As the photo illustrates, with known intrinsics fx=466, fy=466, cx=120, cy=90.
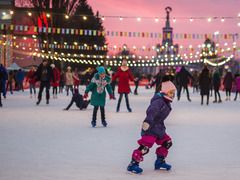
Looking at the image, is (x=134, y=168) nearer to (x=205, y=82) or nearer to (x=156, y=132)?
(x=156, y=132)

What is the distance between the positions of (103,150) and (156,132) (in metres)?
1.90

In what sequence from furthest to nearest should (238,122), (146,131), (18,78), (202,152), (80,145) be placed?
(18,78), (238,122), (80,145), (202,152), (146,131)

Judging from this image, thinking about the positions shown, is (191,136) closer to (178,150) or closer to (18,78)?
(178,150)

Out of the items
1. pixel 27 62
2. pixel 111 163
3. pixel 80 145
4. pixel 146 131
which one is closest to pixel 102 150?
pixel 80 145

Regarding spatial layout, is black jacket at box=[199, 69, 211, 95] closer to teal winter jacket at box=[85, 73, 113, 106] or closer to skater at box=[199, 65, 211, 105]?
skater at box=[199, 65, 211, 105]

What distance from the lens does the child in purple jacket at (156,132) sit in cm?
548

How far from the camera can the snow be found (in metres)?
5.46

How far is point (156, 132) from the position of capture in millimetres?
5566

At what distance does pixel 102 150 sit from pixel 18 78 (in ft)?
88.0

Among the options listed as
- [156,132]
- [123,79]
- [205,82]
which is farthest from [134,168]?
[205,82]

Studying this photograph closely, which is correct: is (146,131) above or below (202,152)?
above

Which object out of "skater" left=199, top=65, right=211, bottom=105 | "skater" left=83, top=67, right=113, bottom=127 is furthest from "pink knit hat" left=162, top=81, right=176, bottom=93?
"skater" left=199, top=65, right=211, bottom=105

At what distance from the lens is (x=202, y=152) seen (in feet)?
23.4

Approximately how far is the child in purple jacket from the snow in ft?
0.45
